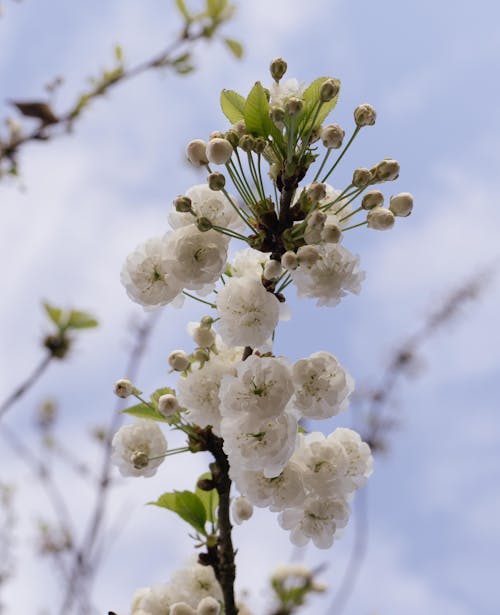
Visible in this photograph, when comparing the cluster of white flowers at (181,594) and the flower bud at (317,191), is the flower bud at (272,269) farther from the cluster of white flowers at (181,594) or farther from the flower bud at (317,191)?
the cluster of white flowers at (181,594)

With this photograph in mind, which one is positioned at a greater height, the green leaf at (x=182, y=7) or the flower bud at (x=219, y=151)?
the green leaf at (x=182, y=7)

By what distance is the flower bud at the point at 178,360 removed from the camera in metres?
1.14

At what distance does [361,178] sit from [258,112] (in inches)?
7.4

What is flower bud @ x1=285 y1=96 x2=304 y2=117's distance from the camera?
1061 millimetres

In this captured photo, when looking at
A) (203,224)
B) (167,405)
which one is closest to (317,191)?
(203,224)

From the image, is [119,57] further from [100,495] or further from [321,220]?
[321,220]

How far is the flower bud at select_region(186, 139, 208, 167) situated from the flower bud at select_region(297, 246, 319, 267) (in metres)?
0.24

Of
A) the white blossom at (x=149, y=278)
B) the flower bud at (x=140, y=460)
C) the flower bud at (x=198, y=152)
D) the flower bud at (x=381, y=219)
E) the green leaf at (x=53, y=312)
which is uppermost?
the green leaf at (x=53, y=312)

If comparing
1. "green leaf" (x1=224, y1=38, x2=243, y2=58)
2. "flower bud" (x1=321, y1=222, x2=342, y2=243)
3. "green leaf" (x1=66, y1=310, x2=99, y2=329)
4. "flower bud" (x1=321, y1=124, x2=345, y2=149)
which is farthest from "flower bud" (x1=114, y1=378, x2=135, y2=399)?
"green leaf" (x1=224, y1=38, x2=243, y2=58)

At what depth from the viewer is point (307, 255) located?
101 centimetres

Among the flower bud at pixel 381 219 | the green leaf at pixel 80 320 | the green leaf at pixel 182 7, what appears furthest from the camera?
the green leaf at pixel 182 7

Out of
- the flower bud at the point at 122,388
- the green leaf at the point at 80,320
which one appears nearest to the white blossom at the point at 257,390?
the flower bud at the point at 122,388

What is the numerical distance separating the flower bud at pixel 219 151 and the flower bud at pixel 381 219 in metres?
0.24

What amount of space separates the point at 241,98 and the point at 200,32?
6.29 feet
